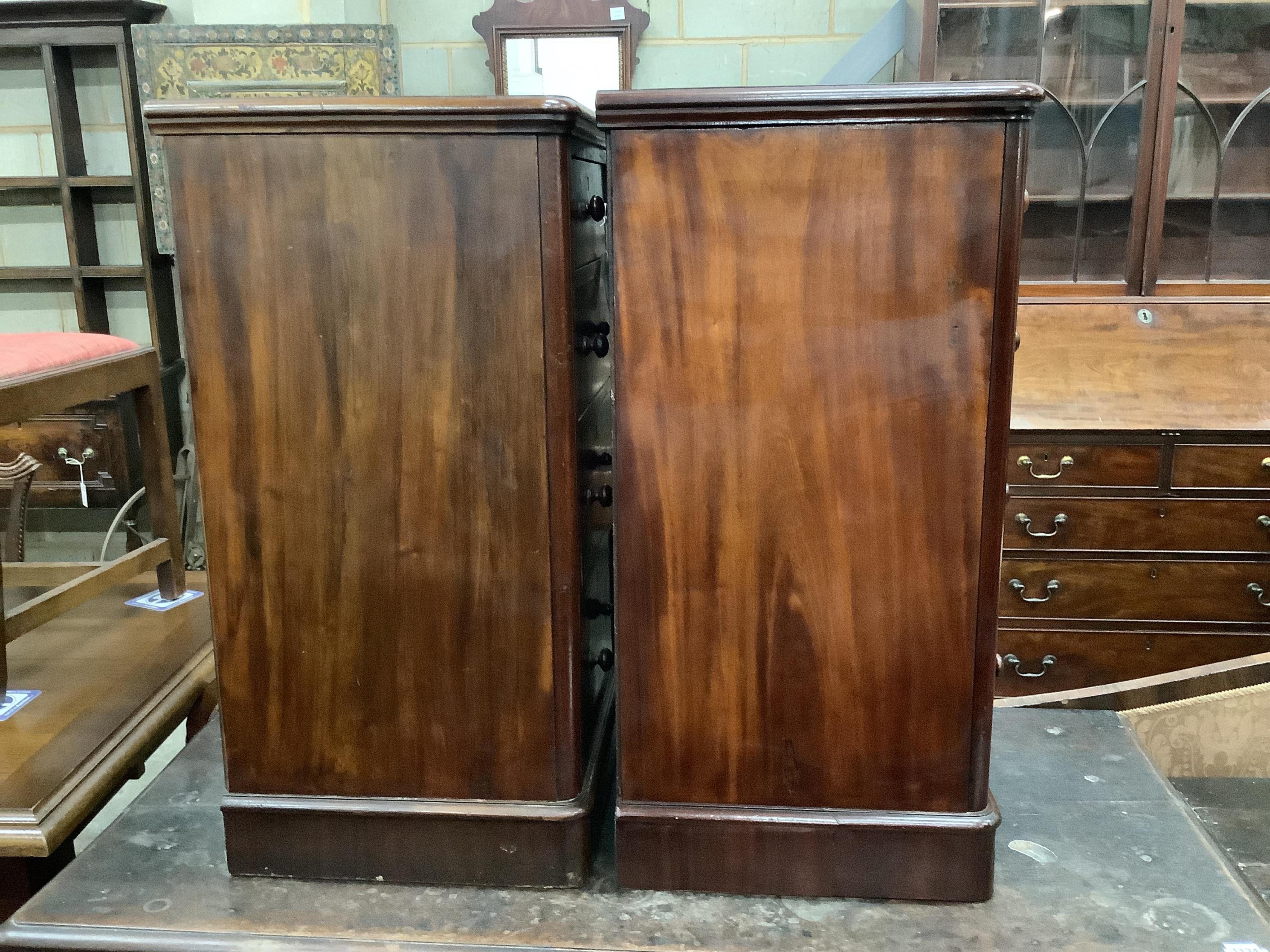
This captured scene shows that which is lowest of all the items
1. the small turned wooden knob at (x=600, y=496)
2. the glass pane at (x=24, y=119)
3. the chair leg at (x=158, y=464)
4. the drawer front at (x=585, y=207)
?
the chair leg at (x=158, y=464)

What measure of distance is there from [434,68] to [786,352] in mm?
2723

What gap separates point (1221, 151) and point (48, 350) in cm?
302

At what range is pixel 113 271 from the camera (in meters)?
3.45

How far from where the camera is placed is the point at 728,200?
3.27 ft

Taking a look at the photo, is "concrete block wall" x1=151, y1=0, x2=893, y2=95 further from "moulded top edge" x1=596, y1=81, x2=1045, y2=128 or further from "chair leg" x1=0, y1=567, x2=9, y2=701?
"moulded top edge" x1=596, y1=81, x2=1045, y2=128

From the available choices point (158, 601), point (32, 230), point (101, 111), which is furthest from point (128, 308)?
point (158, 601)

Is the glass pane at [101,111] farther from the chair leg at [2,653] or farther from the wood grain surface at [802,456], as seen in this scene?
the wood grain surface at [802,456]

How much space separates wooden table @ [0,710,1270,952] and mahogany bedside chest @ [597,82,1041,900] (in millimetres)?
47

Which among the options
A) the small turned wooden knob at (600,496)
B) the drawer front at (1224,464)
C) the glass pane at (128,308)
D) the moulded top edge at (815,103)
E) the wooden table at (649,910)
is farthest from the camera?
the glass pane at (128,308)

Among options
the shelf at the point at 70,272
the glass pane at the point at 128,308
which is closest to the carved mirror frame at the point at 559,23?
the shelf at the point at 70,272

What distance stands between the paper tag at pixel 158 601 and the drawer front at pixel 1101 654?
6.75ft

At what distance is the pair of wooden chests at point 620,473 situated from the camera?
993 millimetres

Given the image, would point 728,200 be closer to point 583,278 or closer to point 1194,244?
point 583,278

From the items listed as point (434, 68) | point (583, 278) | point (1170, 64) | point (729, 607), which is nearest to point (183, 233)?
point (583, 278)
